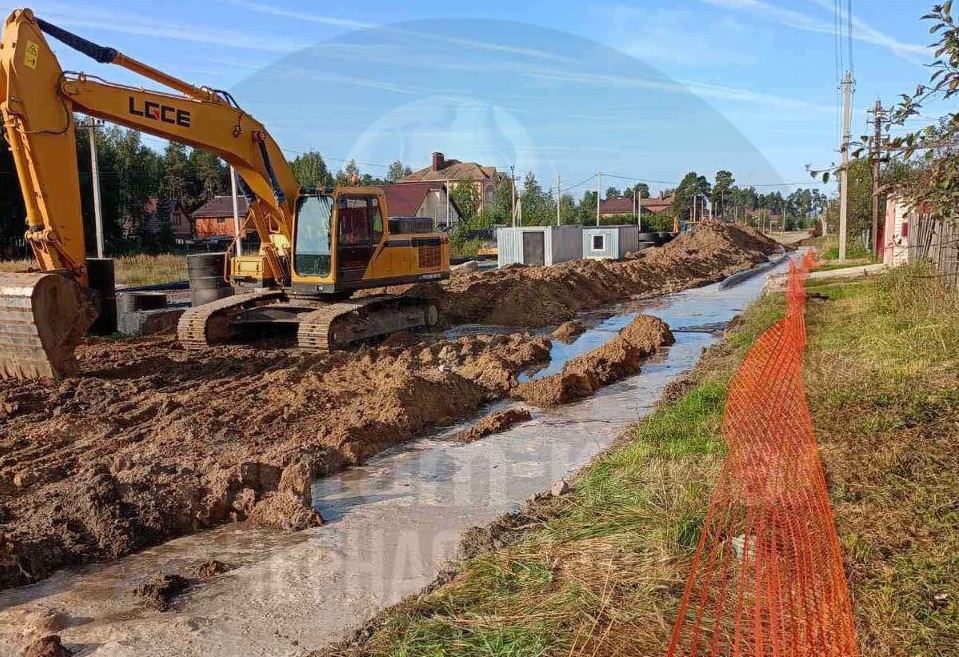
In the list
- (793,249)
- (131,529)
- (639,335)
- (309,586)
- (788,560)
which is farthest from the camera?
(793,249)

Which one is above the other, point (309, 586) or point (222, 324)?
point (222, 324)

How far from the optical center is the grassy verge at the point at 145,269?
25844 millimetres

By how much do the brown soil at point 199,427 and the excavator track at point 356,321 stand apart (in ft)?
1.01

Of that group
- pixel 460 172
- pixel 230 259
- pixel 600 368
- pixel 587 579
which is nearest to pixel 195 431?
pixel 587 579

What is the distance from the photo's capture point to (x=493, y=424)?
8445 millimetres

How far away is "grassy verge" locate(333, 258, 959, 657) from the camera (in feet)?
12.5

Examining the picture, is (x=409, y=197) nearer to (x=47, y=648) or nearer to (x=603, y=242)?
(x=603, y=242)

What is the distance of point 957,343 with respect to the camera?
8844mm

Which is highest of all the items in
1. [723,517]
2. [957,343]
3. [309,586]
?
[957,343]

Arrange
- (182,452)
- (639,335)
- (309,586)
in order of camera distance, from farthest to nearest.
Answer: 1. (639,335)
2. (182,452)
3. (309,586)

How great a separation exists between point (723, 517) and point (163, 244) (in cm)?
4812

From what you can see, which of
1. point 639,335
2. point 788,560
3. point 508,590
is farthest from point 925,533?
point 639,335

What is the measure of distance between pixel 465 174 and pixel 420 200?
7.00 metres

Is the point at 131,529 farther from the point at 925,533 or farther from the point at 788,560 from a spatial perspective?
the point at 925,533
